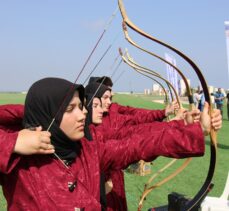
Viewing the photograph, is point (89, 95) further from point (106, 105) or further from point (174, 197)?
point (174, 197)

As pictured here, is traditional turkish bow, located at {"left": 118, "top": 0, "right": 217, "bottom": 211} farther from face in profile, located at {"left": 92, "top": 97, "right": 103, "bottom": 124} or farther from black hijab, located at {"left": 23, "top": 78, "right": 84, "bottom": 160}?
face in profile, located at {"left": 92, "top": 97, "right": 103, "bottom": 124}

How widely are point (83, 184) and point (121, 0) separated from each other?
101 cm

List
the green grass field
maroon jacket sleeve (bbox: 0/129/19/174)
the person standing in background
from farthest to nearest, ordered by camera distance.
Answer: the person standing in background, the green grass field, maroon jacket sleeve (bbox: 0/129/19/174)

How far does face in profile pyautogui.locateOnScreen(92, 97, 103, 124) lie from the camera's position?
3108mm

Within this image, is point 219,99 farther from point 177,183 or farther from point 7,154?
point 7,154

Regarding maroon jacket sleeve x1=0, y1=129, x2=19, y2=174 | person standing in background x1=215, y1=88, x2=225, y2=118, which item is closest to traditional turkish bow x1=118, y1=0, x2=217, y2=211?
maroon jacket sleeve x1=0, y1=129, x2=19, y2=174

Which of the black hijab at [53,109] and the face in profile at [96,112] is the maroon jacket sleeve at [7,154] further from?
the face in profile at [96,112]

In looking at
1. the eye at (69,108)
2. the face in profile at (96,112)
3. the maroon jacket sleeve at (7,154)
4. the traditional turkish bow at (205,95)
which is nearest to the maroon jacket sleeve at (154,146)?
the traditional turkish bow at (205,95)

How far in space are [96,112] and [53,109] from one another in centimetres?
137

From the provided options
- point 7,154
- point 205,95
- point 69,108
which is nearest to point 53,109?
point 69,108

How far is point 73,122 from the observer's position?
1820 millimetres

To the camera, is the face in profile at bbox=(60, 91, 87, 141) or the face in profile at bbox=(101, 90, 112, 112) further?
the face in profile at bbox=(101, 90, 112, 112)

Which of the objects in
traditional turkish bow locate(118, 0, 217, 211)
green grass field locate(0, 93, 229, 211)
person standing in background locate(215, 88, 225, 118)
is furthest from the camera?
person standing in background locate(215, 88, 225, 118)

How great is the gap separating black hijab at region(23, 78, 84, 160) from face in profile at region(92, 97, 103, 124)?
4.15 feet
